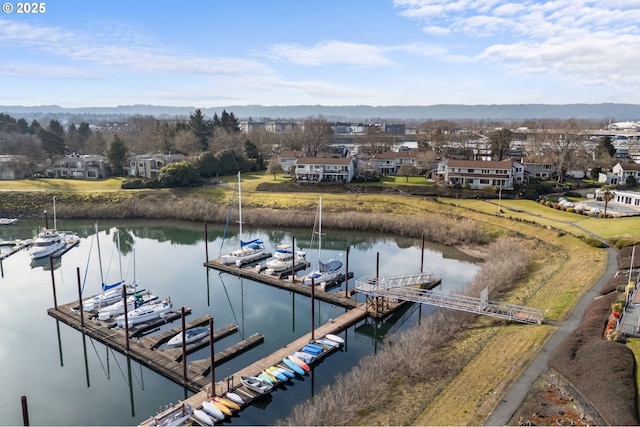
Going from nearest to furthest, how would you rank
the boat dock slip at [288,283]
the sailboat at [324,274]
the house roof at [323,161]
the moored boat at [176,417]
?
1. the moored boat at [176,417]
2. the boat dock slip at [288,283]
3. the sailboat at [324,274]
4. the house roof at [323,161]

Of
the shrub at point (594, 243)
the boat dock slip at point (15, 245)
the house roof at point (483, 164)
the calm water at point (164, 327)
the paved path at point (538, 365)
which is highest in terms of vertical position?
the house roof at point (483, 164)

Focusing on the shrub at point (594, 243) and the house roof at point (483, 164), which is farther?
the house roof at point (483, 164)

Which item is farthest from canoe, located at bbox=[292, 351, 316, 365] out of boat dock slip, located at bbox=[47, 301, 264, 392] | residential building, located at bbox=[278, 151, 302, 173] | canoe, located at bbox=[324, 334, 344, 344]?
residential building, located at bbox=[278, 151, 302, 173]

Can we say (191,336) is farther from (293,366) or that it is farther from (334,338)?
(334,338)

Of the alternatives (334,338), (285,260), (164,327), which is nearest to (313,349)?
(334,338)

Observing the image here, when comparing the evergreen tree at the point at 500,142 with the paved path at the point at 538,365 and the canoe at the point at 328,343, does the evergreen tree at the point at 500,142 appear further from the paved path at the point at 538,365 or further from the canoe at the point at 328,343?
the canoe at the point at 328,343

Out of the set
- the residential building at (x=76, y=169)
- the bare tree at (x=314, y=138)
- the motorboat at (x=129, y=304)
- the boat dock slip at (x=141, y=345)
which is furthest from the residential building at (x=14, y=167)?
the motorboat at (x=129, y=304)

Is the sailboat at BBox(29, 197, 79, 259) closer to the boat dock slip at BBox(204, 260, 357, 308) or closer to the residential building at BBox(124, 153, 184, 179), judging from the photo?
the boat dock slip at BBox(204, 260, 357, 308)
